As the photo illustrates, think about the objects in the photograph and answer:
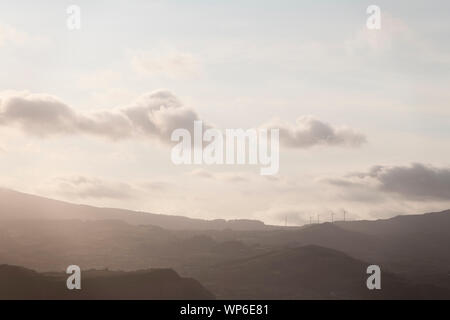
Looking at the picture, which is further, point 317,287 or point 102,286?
point 317,287

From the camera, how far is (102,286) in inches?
4363

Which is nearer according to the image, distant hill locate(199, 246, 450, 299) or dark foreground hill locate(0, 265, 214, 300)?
dark foreground hill locate(0, 265, 214, 300)

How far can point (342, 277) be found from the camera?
196 m

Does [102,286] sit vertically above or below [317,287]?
above

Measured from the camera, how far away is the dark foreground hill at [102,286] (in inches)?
4021

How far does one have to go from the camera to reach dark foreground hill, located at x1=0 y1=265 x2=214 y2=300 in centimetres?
10212

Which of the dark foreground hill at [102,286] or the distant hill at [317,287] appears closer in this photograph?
the dark foreground hill at [102,286]
